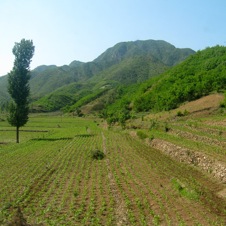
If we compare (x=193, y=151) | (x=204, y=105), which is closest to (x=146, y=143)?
(x=193, y=151)

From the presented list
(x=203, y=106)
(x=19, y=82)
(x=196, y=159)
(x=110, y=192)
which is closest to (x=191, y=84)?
(x=203, y=106)

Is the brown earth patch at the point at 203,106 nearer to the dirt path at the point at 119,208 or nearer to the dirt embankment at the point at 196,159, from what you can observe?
the dirt embankment at the point at 196,159

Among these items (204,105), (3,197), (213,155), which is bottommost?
(3,197)

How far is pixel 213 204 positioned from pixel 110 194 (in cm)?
528

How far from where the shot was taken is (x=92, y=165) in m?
22.7

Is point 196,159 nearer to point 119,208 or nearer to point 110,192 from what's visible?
point 110,192

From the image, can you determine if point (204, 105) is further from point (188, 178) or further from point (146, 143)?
point (188, 178)

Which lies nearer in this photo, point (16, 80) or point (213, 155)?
point (213, 155)

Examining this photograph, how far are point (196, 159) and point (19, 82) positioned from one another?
109 feet

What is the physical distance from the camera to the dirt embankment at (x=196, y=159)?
1773 centimetres

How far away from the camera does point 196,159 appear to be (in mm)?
21453

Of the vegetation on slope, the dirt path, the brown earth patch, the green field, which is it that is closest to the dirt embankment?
the green field

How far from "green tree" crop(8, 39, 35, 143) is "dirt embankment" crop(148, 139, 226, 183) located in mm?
24945

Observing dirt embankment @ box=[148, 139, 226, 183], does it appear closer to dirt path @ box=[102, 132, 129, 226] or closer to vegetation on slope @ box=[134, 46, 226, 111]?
dirt path @ box=[102, 132, 129, 226]
